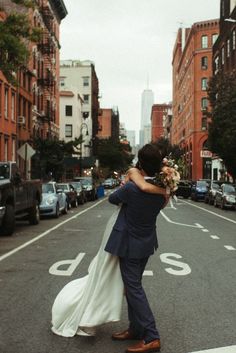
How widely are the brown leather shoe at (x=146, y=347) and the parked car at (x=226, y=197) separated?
89.1 feet

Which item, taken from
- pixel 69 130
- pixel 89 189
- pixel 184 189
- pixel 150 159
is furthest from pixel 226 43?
pixel 150 159

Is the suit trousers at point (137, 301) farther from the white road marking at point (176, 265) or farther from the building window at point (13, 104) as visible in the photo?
the building window at point (13, 104)

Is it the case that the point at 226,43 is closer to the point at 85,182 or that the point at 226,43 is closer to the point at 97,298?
the point at 85,182

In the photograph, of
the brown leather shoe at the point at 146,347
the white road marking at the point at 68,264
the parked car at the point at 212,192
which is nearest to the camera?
the brown leather shoe at the point at 146,347

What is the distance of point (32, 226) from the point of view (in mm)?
19281

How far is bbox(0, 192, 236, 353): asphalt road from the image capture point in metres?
5.42

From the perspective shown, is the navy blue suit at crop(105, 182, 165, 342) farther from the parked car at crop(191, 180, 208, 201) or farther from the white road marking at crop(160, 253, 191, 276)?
the parked car at crop(191, 180, 208, 201)

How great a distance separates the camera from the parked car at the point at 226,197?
3181cm

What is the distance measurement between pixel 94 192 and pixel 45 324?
39.3 meters

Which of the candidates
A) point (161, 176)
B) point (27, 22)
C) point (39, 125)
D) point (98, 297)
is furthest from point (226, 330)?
point (39, 125)

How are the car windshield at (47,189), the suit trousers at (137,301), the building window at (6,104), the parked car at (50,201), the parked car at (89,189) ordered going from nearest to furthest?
the suit trousers at (137,301)
the parked car at (50,201)
the car windshield at (47,189)
the building window at (6,104)
the parked car at (89,189)

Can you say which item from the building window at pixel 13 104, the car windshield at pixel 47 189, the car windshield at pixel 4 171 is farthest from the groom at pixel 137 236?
the building window at pixel 13 104

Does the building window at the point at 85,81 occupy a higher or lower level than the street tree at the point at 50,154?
higher

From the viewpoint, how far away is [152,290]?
8000mm
